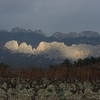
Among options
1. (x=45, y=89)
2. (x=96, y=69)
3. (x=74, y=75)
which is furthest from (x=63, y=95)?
(x=96, y=69)

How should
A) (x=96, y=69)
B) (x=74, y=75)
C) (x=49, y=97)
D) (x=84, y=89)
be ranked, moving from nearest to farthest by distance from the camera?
(x=49, y=97)
(x=84, y=89)
(x=74, y=75)
(x=96, y=69)

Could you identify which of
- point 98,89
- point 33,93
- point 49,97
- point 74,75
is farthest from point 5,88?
point 74,75

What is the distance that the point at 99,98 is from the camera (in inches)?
1350

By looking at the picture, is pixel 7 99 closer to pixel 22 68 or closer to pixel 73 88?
pixel 73 88

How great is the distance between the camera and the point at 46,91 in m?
37.0

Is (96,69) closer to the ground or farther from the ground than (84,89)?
farther from the ground

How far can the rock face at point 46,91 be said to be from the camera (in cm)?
3375

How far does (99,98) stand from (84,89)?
487cm

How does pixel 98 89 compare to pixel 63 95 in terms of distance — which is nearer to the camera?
pixel 63 95

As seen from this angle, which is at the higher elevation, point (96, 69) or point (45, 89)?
point (96, 69)

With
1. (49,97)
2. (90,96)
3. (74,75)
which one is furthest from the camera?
(74,75)

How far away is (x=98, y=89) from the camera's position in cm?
3931

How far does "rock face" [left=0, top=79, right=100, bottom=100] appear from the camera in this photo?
1329 inches

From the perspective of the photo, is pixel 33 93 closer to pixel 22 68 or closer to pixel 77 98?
pixel 77 98
